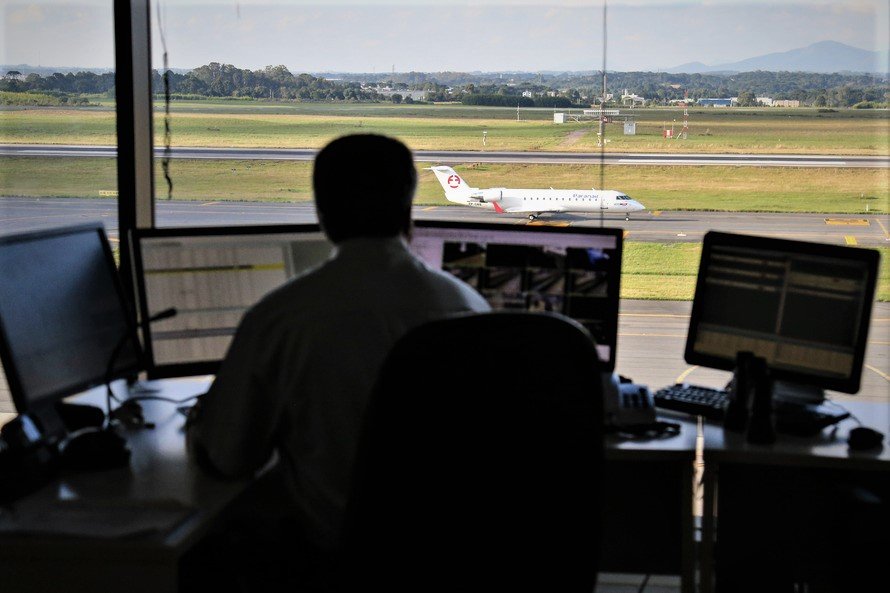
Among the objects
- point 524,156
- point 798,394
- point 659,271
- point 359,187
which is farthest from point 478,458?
point 659,271

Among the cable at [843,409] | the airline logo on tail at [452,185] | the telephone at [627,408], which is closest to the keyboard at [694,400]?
the telephone at [627,408]

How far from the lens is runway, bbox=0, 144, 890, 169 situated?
12.2ft

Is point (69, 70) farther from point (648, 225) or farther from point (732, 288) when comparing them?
point (648, 225)

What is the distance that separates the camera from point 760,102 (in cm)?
391

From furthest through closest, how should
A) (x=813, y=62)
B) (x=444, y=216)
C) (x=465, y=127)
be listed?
(x=465, y=127)
(x=813, y=62)
(x=444, y=216)

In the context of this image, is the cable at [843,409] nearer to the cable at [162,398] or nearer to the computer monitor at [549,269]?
the computer monitor at [549,269]

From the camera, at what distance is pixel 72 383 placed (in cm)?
206

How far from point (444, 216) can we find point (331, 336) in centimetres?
123

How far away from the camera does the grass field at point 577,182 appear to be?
12.0 feet

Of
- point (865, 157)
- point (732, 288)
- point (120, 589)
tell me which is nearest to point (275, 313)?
point (120, 589)

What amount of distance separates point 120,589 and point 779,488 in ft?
5.40

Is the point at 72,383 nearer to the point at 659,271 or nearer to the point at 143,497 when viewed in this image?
the point at 143,497

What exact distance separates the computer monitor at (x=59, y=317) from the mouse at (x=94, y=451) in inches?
6.3

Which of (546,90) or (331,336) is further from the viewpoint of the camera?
(546,90)
